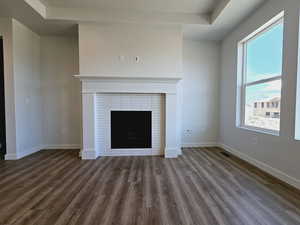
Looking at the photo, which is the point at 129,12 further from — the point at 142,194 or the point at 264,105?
the point at 142,194

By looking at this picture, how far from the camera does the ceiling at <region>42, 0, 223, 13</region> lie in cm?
313

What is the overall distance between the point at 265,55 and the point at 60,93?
4439 millimetres

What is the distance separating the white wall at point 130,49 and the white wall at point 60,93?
86 cm

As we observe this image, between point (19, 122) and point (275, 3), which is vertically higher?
point (275, 3)

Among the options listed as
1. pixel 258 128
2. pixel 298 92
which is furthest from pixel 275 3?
pixel 258 128

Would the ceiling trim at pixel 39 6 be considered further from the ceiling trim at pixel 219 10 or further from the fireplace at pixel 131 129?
the ceiling trim at pixel 219 10

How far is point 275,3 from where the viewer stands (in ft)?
8.41

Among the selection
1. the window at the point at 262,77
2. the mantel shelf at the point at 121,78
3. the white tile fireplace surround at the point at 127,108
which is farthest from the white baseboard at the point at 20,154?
the window at the point at 262,77

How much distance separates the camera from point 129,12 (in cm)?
341

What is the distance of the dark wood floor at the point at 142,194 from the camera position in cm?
167

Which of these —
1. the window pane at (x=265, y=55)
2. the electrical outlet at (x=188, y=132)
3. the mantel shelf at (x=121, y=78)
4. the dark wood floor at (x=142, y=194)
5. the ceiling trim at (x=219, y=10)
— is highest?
the ceiling trim at (x=219, y=10)

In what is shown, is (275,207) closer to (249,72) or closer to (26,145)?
(249,72)

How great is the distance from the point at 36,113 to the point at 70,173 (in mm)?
2103

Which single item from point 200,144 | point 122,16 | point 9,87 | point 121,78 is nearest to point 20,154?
point 9,87
